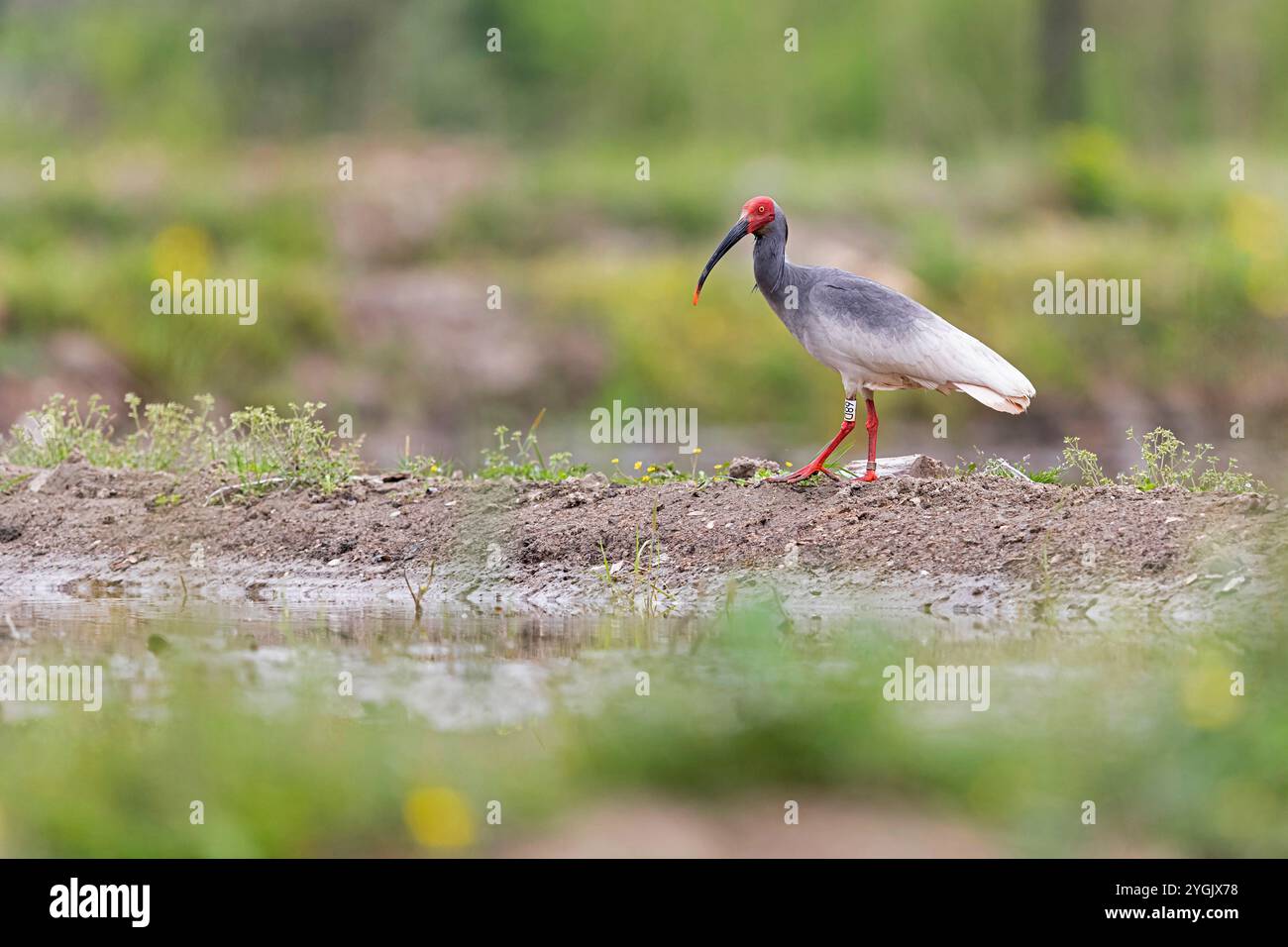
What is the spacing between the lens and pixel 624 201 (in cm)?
1948

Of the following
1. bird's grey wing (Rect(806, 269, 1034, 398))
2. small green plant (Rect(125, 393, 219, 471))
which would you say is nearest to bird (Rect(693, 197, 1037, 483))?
bird's grey wing (Rect(806, 269, 1034, 398))

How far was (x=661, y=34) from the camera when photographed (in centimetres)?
2316

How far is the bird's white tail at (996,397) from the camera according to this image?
7.58m

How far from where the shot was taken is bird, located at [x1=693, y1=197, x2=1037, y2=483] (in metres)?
7.54

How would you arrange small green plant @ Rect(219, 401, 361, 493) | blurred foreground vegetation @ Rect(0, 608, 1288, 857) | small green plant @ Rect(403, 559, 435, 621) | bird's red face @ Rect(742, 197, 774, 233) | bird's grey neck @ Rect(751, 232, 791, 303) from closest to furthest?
blurred foreground vegetation @ Rect(0, 608, 1288, 857) < small green plant @ Rect(403, 559, 435, 621) < bird's grey neck @ Rect(751, 232, 791, 303) < bird's red face @ Rect(742, 197, 774, 233) < small green plant @ Rect(219, 401, 361, 493)

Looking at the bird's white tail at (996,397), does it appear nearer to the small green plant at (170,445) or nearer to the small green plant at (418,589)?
the small green plant at (418,589)

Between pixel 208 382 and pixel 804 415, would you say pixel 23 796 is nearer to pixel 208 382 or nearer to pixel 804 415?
pixel 208 382

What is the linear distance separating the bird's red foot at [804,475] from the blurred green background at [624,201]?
224 inches

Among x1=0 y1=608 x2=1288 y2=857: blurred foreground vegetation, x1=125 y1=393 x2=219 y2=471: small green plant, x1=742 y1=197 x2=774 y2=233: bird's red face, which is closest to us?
x1=0 y1=608 x2=1288 y2=857: blurred foreground vegetation

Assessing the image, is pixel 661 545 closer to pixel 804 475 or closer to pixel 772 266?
pixel 804 475

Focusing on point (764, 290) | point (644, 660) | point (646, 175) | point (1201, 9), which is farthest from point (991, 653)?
point (1201, 9)

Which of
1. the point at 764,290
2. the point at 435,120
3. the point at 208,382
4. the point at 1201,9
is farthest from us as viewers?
the point at 1201,9

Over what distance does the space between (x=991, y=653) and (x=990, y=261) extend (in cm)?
1257

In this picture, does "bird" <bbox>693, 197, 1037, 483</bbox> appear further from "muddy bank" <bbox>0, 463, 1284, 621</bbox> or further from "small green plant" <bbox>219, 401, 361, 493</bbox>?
"small green plant" <bbox>219, 401, 361, 493</bbox>
